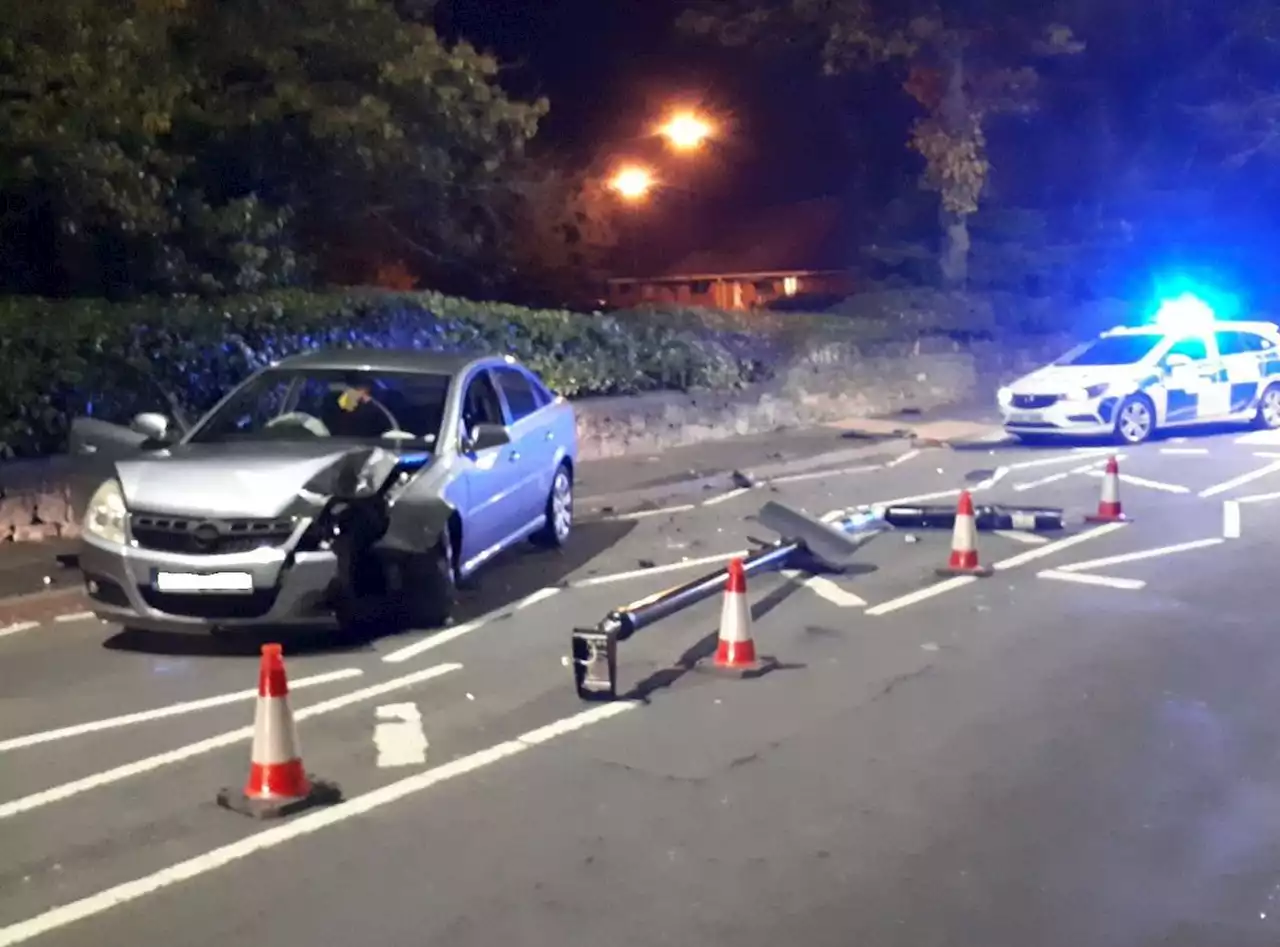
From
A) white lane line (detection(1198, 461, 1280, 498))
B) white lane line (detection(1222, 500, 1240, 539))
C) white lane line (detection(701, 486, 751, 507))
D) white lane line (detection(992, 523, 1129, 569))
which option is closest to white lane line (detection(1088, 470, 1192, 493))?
white lane line (detection(1198, 461, 1280, 498))

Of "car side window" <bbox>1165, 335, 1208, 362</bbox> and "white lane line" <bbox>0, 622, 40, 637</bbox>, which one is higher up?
"car side window" <bbox>1165, 335, 1208, 362</bbox>

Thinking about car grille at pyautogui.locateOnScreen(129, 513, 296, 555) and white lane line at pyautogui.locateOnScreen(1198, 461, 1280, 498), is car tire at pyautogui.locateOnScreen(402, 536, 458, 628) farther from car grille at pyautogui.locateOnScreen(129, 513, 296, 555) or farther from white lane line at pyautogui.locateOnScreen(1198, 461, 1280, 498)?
white lane line at pyautogui.locateOnScreen(1198, 461, 1280, 498)

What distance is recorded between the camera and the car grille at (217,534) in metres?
7.89

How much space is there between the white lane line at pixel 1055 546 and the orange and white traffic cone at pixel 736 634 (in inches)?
137

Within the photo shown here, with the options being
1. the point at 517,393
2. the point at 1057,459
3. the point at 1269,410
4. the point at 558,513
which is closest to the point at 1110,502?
the point at 558,513

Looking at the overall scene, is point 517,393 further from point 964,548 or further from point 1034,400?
point 1034,400

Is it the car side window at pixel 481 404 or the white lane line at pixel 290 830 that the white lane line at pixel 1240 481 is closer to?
the car side window at pixel 481 404

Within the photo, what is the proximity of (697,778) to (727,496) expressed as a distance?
8884 mm

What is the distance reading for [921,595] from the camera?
9.82 m

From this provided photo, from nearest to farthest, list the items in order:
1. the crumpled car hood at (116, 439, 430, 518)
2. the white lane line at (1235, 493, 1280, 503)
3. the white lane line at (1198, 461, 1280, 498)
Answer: the crumpled car hood at (116, 439, 430, 518)
the white lane line at (1235, 493, 1280, 503)
the white lane line at (1198, 461, 1280, 498)

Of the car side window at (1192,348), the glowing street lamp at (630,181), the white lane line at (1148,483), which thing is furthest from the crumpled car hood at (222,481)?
the glowing street lamp at (630,181)

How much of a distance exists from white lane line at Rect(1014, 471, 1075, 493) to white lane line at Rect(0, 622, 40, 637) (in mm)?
9565

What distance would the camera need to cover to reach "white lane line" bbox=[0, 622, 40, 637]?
8914 mm

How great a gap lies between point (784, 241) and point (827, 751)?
92.2 ft
